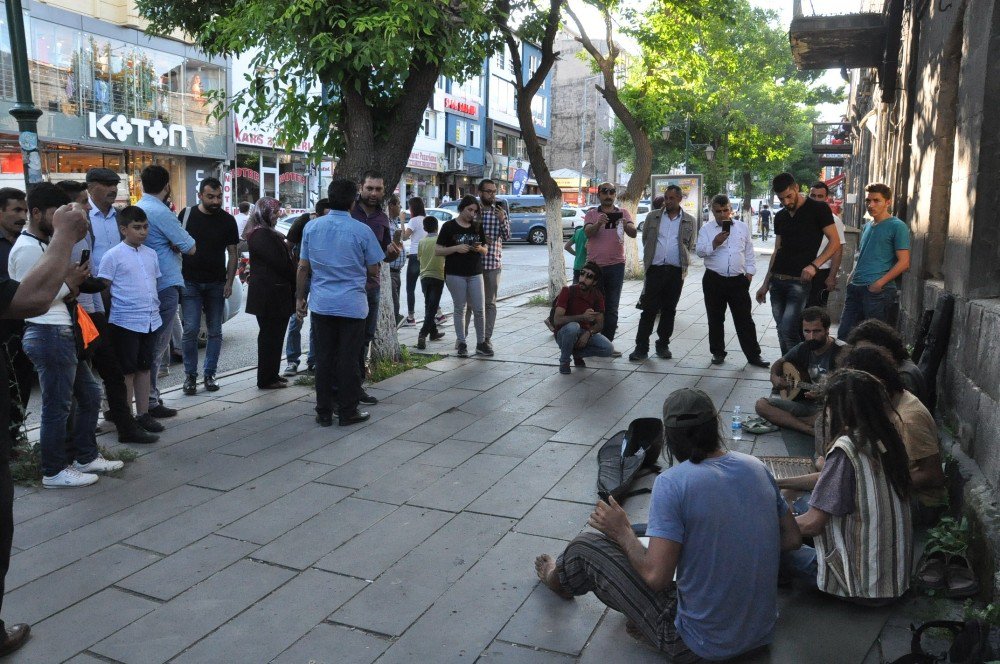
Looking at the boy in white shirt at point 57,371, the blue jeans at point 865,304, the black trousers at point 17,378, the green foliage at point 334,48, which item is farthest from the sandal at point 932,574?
the green foliage at point 334,48

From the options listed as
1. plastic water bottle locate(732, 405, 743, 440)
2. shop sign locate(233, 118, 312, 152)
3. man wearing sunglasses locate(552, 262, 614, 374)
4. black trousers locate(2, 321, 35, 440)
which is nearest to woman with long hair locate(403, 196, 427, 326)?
man wearing sunglasses locate(552, 262, 614, 374)

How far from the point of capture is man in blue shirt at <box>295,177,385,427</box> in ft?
20.8

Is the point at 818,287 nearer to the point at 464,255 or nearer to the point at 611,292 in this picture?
the point at 611,292

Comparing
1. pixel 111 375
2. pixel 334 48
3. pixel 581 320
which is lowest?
pixel 581 320

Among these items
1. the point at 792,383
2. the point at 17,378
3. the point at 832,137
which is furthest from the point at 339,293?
the point at 832,137

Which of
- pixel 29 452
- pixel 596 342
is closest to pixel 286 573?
pixel 29 452

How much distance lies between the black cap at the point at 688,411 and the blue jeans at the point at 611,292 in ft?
21.0

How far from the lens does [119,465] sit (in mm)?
5246

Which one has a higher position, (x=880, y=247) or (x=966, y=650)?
(x=880, y=247)

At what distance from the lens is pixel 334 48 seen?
6.86m

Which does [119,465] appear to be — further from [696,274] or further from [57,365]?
[696,274]

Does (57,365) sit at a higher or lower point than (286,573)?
higher

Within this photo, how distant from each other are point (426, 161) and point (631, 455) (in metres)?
37.4

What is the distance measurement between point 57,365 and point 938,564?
15.1 ft
